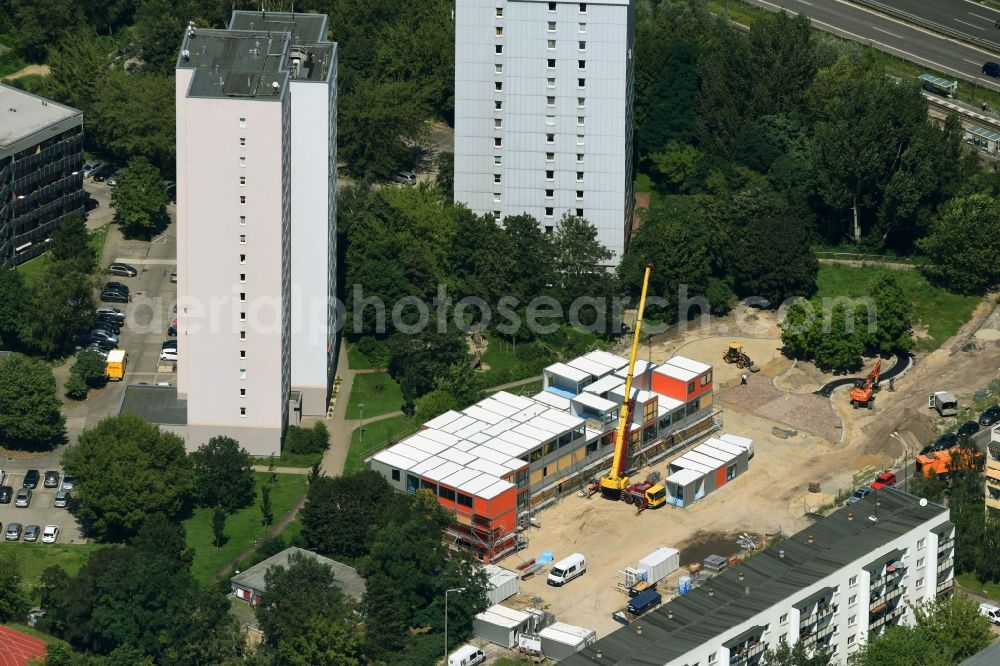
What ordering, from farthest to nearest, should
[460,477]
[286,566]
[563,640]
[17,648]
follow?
1. [460,477]
2. [286,566]
3. [17,648]
4. [563,640]

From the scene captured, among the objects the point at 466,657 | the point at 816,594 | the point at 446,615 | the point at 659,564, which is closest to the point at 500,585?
the point at 446,615

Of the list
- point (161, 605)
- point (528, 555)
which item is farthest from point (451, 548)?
point (161, 605)

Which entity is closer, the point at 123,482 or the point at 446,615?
the point at 446,615

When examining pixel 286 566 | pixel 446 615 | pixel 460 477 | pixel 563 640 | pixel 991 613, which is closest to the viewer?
pixel 563 640

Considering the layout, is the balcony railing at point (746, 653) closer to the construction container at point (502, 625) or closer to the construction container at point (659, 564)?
the construction container at point (659, 564)

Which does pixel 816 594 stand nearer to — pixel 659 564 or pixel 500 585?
pixel 659 564

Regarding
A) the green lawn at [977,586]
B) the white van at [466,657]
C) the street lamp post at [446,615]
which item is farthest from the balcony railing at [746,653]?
the green lawn at [977,586]

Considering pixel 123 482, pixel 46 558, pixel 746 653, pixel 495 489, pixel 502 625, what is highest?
pixel 495 489
